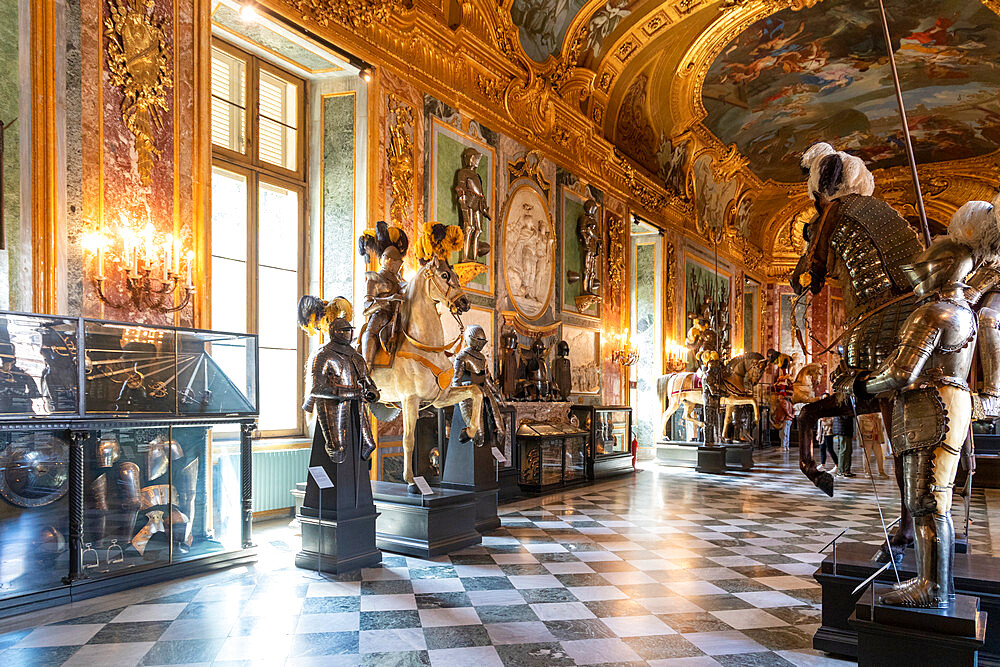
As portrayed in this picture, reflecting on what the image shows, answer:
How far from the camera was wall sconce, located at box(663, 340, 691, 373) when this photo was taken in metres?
20.1

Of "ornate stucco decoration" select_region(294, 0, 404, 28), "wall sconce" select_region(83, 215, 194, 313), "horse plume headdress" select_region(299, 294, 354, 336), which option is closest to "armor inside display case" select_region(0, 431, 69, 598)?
"wall sconce" select_region(83, 215, 194, 313)

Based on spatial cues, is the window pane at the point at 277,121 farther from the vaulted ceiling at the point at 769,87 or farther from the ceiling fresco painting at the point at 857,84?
the ceiling fresco painting at the point at 857,84

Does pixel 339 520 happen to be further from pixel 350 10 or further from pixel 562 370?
pixel 562 370

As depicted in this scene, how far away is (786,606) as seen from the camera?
537 centimetres

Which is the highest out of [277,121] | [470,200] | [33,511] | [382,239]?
[277,121]

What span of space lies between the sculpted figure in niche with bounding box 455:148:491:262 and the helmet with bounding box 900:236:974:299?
8.12m

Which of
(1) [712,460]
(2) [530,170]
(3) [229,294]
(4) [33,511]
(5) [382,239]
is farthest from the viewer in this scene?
(1) [712,460]

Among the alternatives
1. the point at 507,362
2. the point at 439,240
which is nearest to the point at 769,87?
the point at 507,362

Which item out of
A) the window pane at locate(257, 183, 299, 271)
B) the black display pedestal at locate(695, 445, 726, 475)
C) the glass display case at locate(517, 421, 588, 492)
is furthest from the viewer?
the black display pedestal at locate(695, 445, 726, 475)

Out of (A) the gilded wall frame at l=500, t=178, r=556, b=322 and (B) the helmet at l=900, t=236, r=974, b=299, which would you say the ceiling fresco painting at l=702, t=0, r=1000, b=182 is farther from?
(B) the helmet at l=900, t=236, r=974, b=299

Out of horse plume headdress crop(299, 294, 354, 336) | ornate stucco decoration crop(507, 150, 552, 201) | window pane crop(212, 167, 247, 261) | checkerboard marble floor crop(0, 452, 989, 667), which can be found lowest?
checkerboard marble floor crop(0, 452, 989, 667)

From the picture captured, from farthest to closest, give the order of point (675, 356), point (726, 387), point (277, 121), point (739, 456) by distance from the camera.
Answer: point (675, 356) → point (726, 387) → point (739, 456) → point (277, 121)

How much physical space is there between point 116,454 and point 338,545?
6.38 feet

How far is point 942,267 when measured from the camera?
11.9 ft
